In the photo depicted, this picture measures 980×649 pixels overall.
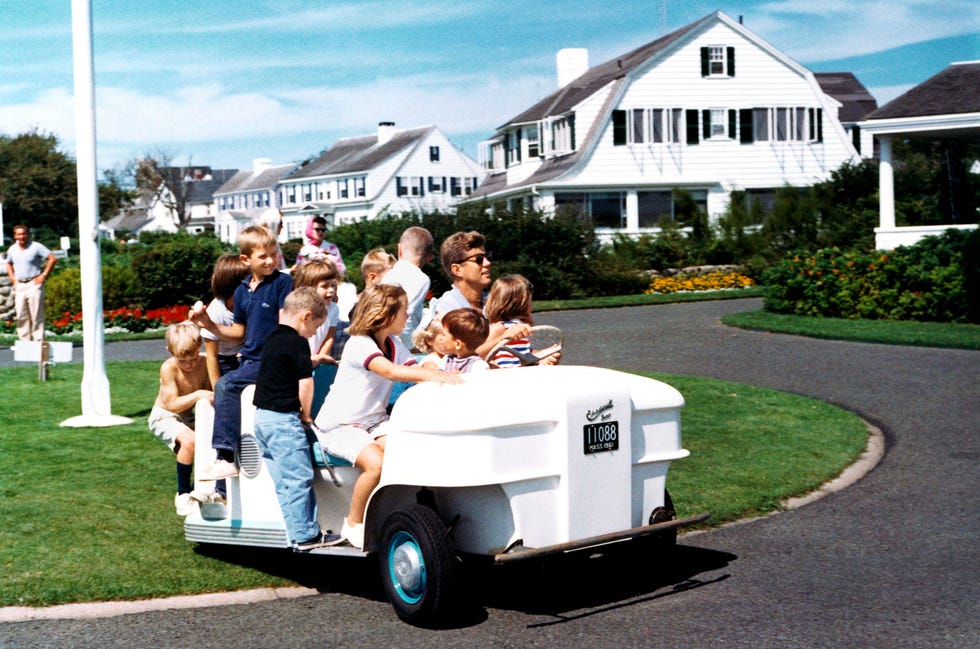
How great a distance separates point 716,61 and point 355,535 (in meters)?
44.7

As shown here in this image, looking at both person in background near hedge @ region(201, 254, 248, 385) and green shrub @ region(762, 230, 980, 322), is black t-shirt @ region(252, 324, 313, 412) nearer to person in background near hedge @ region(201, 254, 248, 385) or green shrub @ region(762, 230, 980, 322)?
person in background near hedge @ region(201, 254, 248, 385)

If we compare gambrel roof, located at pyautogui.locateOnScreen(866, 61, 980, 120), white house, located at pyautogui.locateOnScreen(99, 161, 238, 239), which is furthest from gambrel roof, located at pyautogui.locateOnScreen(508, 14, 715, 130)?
white house, located at pyautogui.locateOnScreen(99, 161, 238, 239)

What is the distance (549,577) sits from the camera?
6.73 meters

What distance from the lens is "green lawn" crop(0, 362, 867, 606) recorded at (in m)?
6.65

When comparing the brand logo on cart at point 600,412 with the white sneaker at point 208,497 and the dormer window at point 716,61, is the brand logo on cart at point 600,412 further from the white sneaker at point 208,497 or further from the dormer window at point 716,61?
the dormer window at point 716,61

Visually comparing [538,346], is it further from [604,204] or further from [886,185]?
[604,204]

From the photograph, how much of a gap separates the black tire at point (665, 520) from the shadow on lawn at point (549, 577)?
77 mm

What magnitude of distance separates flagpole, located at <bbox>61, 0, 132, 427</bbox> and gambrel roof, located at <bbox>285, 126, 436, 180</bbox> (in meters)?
75.4

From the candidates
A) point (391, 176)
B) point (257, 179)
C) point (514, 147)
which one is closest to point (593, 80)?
point (514, 147)

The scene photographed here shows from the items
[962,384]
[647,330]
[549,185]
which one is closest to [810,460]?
[962,384]

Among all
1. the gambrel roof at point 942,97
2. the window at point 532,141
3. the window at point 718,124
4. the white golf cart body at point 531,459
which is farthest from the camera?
the window at point 532,141

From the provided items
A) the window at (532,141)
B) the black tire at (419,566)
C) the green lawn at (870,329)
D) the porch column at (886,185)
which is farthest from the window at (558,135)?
the black tire at (419,566)

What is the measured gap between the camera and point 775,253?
117 feet

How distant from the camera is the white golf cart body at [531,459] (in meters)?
5.55
